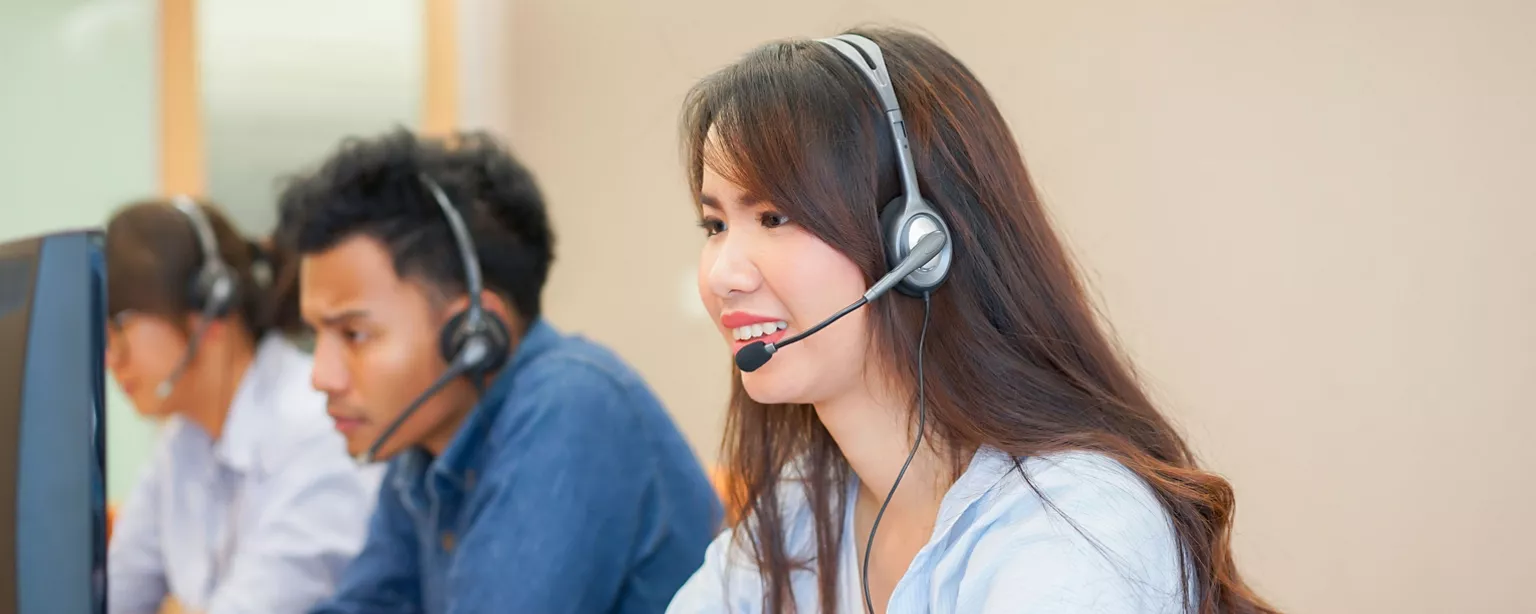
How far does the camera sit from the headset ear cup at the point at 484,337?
1284mm

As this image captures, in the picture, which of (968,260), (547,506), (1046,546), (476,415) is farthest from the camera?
(476,415)

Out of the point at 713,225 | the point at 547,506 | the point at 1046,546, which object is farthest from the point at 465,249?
the point at 1046,546

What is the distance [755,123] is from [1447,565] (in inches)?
26.5

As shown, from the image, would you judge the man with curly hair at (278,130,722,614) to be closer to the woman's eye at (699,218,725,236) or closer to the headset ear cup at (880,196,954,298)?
the woman's eye at (699,218,725,236)

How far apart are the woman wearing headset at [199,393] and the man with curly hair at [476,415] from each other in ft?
1.02

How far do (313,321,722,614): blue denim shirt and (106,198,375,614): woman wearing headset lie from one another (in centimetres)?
25

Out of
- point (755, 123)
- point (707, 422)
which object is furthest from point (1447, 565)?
point (707, 422)

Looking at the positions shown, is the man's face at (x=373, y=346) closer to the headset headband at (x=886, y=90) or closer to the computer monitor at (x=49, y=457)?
the computer monitor at (x=49, y=457)

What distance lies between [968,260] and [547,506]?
1.59ft

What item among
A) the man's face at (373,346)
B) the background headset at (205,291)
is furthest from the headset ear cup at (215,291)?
the man's face at (373,346)

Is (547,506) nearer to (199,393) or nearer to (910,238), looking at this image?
(910,238)

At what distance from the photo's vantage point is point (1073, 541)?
0.72 m

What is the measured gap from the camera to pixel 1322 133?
1.11m

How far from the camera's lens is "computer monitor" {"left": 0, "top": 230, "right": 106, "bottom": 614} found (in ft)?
2.37
